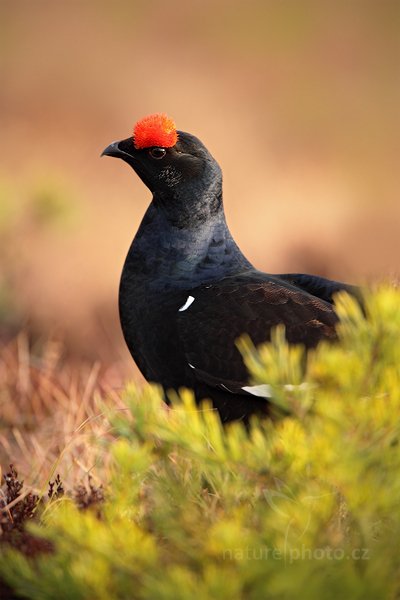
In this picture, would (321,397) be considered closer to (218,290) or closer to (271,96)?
(218,290)

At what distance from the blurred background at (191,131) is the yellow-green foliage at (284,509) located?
132 inches

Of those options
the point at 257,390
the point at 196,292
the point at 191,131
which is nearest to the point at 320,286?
the point at 196,292

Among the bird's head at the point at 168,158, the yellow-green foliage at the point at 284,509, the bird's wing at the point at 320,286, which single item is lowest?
the yellow-green foliage at the point at 284,509

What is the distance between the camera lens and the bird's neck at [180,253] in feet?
11.2

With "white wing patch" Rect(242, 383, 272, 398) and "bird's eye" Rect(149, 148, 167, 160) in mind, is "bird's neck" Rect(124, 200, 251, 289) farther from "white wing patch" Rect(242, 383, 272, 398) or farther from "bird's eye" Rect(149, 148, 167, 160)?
"white wing patch" Rect(242, 383, 272, 398)

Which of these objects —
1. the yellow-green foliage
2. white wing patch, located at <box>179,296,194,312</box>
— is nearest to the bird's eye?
white wing patch, located at <box>179,296,194,312</box>

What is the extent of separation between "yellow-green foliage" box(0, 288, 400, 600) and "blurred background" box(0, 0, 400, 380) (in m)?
3.35

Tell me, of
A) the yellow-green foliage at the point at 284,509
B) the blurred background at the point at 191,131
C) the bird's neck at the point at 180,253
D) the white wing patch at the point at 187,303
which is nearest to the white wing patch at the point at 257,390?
the white wing patch at the point at 187,303

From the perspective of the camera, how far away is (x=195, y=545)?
187 centimetres

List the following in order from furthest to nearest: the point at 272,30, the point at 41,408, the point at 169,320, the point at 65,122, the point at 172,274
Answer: the point at 272,30 < the point at 65,122 < the point at 41,408 < the point at 172,274 < the point at 169,320

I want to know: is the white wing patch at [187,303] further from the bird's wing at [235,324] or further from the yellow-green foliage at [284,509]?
the yellow-green foliage at [284,509]

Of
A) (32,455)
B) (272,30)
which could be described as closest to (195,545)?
(32,455)

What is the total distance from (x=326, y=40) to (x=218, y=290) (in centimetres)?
1497

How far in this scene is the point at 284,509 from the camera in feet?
5.74
